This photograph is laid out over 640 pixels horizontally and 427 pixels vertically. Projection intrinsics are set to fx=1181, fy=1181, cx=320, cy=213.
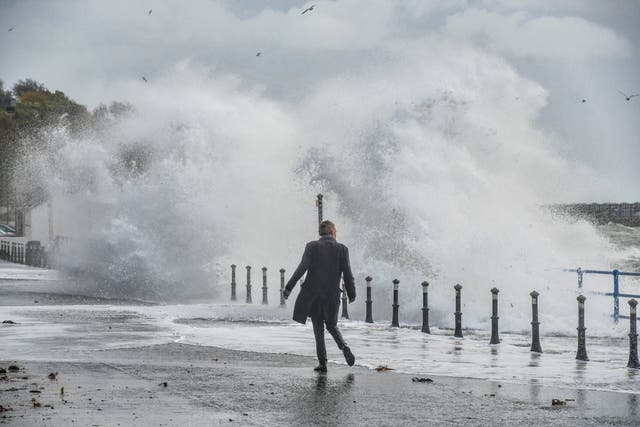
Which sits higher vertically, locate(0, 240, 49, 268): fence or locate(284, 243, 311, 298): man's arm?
locate(0, 240, 49, 268): fence

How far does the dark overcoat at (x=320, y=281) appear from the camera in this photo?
46.6 ft

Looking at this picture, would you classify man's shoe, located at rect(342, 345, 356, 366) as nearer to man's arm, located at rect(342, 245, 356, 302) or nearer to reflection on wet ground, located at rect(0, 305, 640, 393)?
man's arm, located at rect(342, 245, 356, 302)

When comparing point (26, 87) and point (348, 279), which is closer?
point (348, 279)

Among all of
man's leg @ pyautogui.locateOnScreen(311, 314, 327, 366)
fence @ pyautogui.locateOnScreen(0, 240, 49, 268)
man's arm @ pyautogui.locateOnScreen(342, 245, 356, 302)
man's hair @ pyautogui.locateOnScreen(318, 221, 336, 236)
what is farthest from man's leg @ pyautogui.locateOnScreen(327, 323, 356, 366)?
fence @ pyautogui.locateOnScreen(0, 240, 49, 268)

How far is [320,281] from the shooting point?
1423 centimetres

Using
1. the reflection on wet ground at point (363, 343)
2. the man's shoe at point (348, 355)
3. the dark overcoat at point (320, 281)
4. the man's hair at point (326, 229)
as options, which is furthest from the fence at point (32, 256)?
the man's shoe at point (348, 355)

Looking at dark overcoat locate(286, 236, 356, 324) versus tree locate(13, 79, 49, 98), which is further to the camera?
tree locate(13, 79, 49, 98)

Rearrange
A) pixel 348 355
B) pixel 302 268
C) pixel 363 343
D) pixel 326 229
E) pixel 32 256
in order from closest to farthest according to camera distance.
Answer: pixel 302 268 < pixel 348 355 < pixel 326 229 < pixel 363 343 < pixel 32 256

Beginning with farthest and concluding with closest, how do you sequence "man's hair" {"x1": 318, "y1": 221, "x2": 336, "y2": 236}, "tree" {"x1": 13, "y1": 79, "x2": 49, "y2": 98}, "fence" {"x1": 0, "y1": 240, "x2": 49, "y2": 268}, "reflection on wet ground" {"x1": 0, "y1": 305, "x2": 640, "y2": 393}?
1. "tree" {"x1": 13, "y1": 79, "x2": 49, "y2": 98}
2. "fence" {"x1": 0, "y1": 240, "x2": 49, "y2": 268}
3. "reflection on wet ground" {"x1": 0, "y1": 305, "x2": 640, "y2": 393}
4. "man's hair" {"x1": 318, "y1": 221, "x2": 336, "y2": 236}

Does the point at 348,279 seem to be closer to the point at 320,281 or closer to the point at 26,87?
the point at 320,281

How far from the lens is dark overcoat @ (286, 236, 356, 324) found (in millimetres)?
14219

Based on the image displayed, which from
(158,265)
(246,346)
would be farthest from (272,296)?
(246,346)

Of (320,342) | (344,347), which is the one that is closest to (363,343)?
(344,347)

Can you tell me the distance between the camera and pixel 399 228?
104ft
